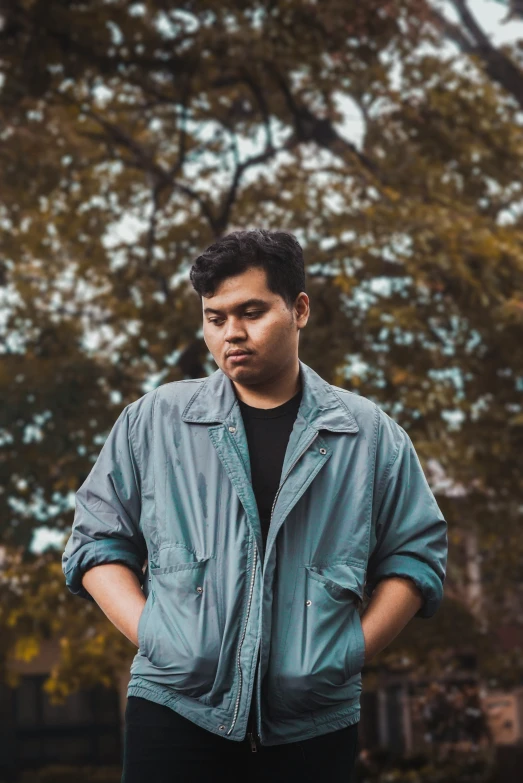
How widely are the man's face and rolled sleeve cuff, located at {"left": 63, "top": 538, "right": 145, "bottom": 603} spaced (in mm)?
416

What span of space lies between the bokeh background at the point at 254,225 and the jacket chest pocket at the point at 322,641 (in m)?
9.26

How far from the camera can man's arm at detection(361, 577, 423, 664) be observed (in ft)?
8.35

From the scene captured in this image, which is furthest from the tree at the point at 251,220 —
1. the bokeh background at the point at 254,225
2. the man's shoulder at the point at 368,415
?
the man's shoulder at the point at 368,415

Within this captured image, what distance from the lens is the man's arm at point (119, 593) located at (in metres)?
2.53

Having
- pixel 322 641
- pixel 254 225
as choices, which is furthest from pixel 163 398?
pixel 254 225

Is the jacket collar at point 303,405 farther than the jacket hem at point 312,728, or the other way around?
the jacket collar at point 303,405

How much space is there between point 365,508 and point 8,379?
1035 centimetres

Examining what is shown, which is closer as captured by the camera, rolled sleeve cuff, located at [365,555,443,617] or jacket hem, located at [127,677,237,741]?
jacket hem, located at [127,677,237,741]

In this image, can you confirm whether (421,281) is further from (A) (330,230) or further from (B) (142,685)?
(B) (142,685)

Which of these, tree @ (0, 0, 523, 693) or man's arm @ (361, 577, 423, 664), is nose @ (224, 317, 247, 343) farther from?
tree @ (0, 0, 523, 693)

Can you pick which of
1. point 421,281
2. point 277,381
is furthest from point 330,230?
point 277,381

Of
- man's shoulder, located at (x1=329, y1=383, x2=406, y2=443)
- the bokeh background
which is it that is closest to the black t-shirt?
man's shoulder, located at (x1=329, y1=383, x2=406, y2=443)

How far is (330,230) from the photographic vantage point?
515 inches

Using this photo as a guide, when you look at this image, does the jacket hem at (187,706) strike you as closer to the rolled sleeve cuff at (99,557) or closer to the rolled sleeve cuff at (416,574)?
the rolled sleeve cuff at (99,557)
